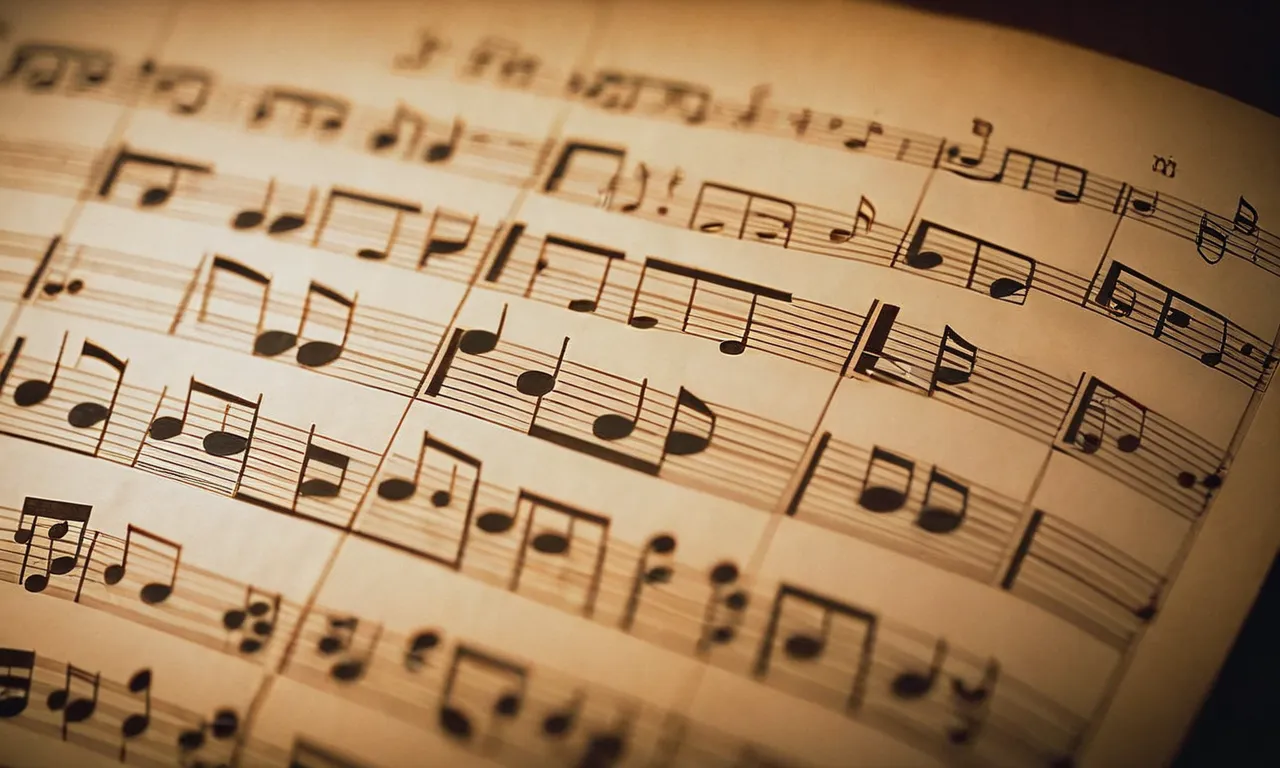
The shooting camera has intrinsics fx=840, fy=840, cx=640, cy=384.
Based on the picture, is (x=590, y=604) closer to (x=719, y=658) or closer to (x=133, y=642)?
(x=719, y=658)

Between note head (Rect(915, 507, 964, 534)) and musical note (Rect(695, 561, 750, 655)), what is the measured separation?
11 centimetres

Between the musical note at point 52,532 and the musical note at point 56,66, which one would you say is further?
the musical note at point 56,66

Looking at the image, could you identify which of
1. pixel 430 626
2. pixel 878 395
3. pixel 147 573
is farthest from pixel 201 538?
pixel 878 395

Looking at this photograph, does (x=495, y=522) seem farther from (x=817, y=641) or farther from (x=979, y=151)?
(x=979, y=151)

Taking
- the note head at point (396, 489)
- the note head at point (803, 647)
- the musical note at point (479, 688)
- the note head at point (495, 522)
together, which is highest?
the note head at point (803, 647)

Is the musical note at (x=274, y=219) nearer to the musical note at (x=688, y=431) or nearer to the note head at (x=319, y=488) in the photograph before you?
the note head at (x=319, y=488)

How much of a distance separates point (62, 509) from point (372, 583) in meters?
0.20

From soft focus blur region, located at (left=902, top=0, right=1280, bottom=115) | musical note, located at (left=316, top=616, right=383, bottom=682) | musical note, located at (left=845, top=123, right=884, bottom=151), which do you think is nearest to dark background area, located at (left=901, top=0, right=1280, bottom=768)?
soft focus blur region, located at (left=902, top=0, right=1280, bottom=115)

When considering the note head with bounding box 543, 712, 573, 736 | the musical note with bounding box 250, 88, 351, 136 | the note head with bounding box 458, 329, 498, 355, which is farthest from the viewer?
the musical note with bounding box 250, 88, 351, 136

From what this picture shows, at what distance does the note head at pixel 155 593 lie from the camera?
47 cm

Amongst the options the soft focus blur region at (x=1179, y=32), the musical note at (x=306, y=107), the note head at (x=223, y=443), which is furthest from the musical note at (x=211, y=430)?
the soft focus blur region at (x=1179, y=32)

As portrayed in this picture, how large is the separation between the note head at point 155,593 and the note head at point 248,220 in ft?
0.82

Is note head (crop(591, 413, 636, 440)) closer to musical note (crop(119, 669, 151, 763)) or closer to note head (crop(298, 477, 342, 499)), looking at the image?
note head (crop(298, 477, 342, 499))

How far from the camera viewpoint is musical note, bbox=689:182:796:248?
562 mm
